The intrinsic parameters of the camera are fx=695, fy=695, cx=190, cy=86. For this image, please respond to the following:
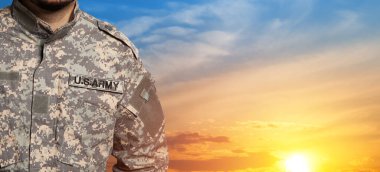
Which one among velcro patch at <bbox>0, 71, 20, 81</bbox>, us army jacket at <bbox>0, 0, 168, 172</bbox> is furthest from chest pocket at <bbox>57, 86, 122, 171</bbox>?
velcro patch at <bbox>0, 71, 20, 81</bbox>

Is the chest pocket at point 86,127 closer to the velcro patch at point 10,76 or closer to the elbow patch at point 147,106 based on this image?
the elbow patch at point 147,106

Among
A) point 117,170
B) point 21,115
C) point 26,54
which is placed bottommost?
point 117,170

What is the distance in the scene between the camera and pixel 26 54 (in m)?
6.62

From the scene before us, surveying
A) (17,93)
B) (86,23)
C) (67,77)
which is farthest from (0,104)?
(86,23)

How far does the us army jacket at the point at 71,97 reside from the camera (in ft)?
21.2

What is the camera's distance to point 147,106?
743 centimetres

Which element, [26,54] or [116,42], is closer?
[26,54]

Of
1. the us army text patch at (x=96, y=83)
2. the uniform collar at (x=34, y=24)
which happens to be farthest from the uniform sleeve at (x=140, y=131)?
the uniform collar at (x=34, y=24)

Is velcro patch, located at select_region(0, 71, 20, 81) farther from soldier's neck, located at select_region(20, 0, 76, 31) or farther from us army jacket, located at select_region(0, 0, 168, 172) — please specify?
soldier's neck, located at select_region(20, 0, 76, 31)

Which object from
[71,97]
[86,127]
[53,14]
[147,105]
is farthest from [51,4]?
[147,105]

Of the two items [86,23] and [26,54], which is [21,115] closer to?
[26,54]

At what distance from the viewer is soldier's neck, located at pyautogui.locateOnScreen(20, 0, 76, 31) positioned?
21.6ft

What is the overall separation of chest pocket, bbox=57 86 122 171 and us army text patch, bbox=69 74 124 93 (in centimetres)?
4

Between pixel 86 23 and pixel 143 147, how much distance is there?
56.7 inches
